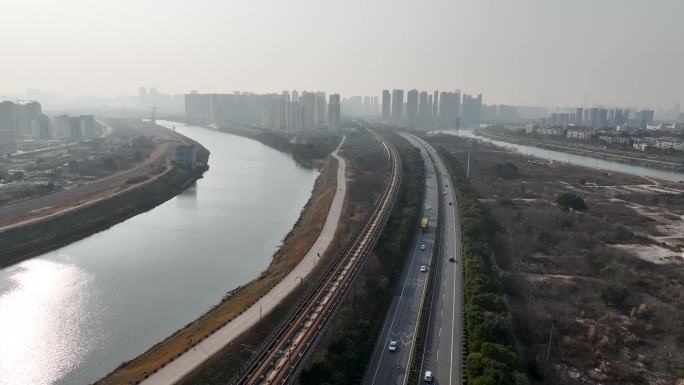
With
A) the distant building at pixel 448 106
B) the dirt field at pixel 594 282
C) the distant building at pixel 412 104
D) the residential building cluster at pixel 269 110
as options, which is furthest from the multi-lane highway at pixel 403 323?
the distant building at pixel 448 106

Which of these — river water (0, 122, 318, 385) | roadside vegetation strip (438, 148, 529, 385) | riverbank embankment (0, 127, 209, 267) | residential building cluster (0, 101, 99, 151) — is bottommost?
river water (0, 122, 318, 385)

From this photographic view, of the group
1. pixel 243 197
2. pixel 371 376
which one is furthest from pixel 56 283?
pixel 243 197

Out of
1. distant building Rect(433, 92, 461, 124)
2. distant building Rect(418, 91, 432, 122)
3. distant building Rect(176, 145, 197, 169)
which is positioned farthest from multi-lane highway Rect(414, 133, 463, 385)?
distant building Rect(433, 92, 461, 124)

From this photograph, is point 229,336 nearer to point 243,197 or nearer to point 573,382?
point 573,382

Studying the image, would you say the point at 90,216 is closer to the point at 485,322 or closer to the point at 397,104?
the point at 485,322

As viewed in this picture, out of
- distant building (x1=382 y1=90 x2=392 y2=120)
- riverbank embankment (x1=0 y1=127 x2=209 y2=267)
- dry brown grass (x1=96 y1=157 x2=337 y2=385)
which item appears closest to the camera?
dry brown grass (x1=96 y1=157 x2=337 y2=385)

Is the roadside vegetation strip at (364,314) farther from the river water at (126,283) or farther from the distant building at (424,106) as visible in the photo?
the distant building at (424,106)

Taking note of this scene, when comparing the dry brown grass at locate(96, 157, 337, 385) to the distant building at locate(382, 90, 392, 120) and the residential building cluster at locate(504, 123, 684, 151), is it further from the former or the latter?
the distant building at locate(382, 90, 392, 120)
